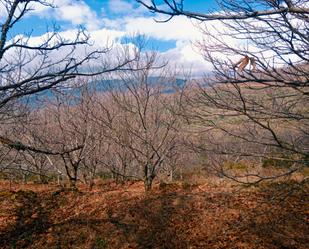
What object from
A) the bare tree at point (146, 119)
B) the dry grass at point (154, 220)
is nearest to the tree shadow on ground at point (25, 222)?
the dry grass at point (154, 220)

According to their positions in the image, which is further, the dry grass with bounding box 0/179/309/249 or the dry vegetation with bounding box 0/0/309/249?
the dry grass with bounding box 0/179/309/249

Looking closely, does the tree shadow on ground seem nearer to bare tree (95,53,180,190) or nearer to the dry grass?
the dry grass

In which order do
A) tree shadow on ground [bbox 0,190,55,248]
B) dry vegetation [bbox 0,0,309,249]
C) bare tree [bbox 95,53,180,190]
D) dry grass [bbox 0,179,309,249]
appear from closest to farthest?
dry vegetation [bbox 0,0,309,249], dry grass [bbox 0,179,309,249], tree shadow on ground [bbox 0,190,55,248], bare tree [bbox 95,53,180,190]

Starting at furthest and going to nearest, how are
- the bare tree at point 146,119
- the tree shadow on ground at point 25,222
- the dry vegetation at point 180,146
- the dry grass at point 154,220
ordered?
the bare tree at point 146,119 → the tree shadow on ground at point 25,222 → the dry grass at point 154,220 → the dry vegetation at point 180,146

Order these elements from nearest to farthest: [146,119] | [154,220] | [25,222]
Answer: [154,220] → [25,222] → [146,119]

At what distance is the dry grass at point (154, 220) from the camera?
7.90m

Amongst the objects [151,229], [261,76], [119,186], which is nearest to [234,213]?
[151,229]

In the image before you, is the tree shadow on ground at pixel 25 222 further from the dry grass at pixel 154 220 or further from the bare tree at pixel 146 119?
the bare tree at pixel 146 119

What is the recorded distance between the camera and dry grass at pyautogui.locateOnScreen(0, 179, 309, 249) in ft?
25.9

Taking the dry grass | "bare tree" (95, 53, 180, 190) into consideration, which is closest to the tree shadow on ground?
the dry grass

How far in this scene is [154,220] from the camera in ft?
29.3

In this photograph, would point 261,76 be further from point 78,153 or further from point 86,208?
point 78,153

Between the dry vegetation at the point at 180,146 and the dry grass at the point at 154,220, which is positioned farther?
the dry grass at the point at 154,220

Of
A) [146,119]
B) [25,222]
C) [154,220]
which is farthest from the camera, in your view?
[146,119]
